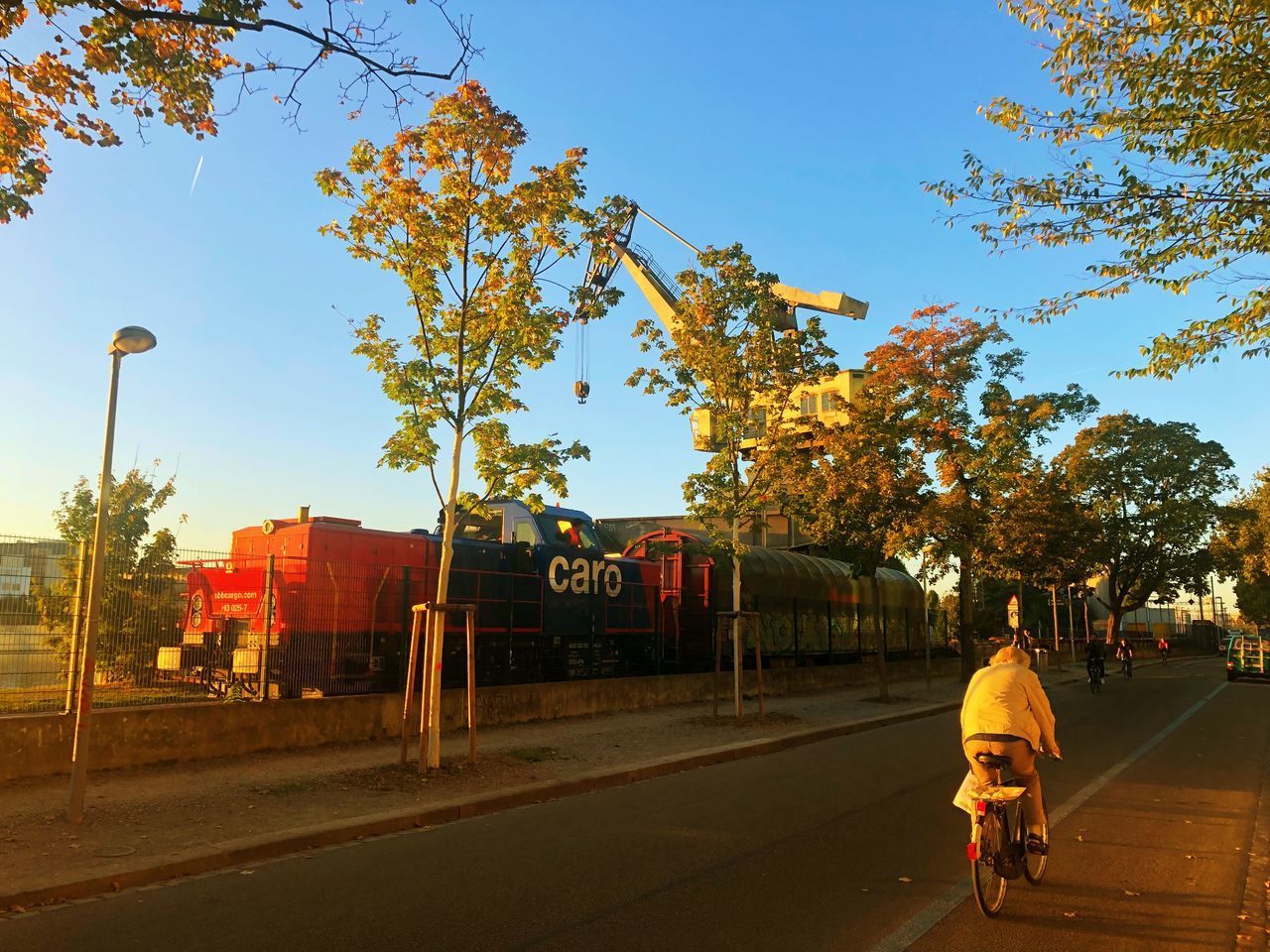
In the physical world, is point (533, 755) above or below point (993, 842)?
below

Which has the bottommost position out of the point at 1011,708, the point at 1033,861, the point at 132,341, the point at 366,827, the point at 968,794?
the point at 366,827

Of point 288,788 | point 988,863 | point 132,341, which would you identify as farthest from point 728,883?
point 132,341

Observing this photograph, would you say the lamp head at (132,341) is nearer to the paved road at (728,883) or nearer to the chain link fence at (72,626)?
the chain link fence at (72,626)

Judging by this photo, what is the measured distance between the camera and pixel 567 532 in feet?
57.2

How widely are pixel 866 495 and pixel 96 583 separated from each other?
17035mm

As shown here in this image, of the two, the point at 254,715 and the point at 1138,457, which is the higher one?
the point at 1138,457

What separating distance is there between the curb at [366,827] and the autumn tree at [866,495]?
8820 millimetres

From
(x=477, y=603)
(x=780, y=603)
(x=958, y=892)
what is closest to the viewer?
(x=958, y=892)

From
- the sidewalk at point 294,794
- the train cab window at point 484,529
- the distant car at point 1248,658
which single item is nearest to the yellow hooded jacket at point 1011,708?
the sidewalk at point 294,794

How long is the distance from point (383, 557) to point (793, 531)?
33232 millimetres

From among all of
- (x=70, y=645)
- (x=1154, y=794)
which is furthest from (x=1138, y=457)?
(x=70, y=645)

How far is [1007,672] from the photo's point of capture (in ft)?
19.4

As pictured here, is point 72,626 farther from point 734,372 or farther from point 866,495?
point 866,495

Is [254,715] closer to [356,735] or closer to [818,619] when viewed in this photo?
[356,735]
